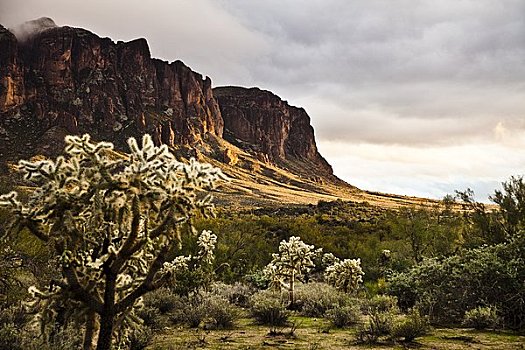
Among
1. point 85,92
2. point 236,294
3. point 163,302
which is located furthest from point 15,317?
point 85,92

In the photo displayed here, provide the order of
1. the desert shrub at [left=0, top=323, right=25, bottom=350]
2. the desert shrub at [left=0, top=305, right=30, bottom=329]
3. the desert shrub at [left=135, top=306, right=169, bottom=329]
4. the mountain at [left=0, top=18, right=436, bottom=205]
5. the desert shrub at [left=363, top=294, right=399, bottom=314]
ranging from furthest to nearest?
the mountain at [left=0, top=18, right=436, bottom=205] < the desert shrub at [left=363, top=294, right=399, bottom=314] < the desert shrub at [left=135, top=306, right=169, bottom=329] < the desert shrub at [left=0, top=305, right=30, bottom=329] < the desert shrub at [left=0, top=323, right=25, bottom=350]

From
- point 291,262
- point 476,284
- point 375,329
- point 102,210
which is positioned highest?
point 102,210

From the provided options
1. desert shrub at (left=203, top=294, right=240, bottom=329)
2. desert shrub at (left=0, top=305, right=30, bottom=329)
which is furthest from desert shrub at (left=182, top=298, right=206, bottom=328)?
desert shrub at (left=0, top=305, right=30, bottom=329)

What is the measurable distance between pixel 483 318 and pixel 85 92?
17386cm

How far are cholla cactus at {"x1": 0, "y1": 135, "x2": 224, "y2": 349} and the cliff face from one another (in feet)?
451

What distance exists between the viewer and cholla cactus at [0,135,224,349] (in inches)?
205

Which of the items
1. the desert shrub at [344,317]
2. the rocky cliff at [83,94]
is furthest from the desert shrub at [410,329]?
the rocky cliff at [83,94]

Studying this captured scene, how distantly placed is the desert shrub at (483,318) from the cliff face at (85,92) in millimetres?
135519

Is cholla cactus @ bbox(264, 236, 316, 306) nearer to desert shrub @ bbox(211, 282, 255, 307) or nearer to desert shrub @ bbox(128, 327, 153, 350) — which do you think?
desert shrub @ bbox(211, 282, 255, 307)

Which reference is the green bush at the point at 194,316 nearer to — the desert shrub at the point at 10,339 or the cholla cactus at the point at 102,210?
the desert shrub at the point at 10,339

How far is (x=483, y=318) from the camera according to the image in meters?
11.8

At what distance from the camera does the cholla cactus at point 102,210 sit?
17.1 feet

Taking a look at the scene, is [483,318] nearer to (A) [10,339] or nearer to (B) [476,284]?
(B) [476,284]

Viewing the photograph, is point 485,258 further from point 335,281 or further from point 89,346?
point 89,346
